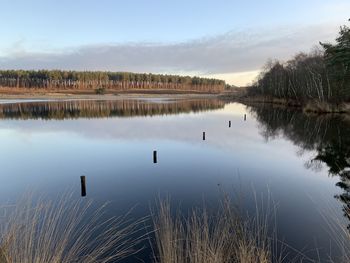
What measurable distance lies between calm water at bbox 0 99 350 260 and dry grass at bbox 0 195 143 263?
3.23 feet

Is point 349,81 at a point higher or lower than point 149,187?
higher

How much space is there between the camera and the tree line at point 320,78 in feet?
110

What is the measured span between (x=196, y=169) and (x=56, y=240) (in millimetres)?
10864

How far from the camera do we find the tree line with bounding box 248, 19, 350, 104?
110ft

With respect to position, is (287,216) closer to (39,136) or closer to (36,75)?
(39,136)

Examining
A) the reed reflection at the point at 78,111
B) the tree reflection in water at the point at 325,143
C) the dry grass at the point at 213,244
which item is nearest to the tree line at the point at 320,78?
the tree reflection in water at the point at 325,143

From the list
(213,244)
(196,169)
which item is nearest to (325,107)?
(196,169)

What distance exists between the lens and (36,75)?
615 feet

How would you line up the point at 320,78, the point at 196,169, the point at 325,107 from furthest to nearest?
the point at 320,78 < the point at 325,107 < the point at 196,169

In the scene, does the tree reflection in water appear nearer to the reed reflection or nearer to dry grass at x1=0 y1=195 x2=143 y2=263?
dry grass at x1=0 y1=195 x2=143 y2=263

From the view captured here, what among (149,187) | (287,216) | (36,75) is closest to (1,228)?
(149,187)

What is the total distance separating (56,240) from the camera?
6168 millimetres

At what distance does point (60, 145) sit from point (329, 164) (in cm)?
1973

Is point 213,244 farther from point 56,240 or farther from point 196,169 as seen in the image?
point 196,169
